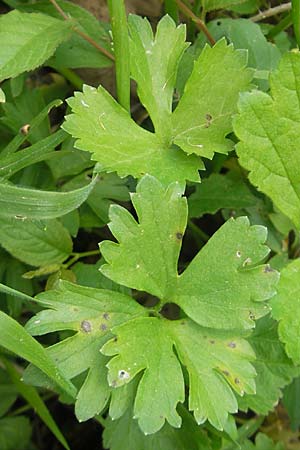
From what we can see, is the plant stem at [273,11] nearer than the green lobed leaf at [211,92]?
No

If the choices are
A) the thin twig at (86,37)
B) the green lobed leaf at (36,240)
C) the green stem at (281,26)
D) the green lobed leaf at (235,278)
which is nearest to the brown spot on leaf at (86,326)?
the green lobed leaf at (235,278)

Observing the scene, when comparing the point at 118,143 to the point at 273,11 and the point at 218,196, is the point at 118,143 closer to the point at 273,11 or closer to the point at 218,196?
the point at 218,196

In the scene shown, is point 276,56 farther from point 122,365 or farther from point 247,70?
point 122,365

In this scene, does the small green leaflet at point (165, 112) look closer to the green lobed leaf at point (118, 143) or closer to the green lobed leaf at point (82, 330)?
the green lobed leaf at point (118, 143)

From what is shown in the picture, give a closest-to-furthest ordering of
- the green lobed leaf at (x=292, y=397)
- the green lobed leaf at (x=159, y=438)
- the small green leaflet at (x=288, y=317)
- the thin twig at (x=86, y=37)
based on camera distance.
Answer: the small green leaflet at (x=288, y=317), the green lobed leaf at (x=159, y=438), the thin twig at (x=86, y=37), the green lobed leaf at (x=292, y=397)

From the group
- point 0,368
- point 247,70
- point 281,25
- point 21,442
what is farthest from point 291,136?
point 21,442
